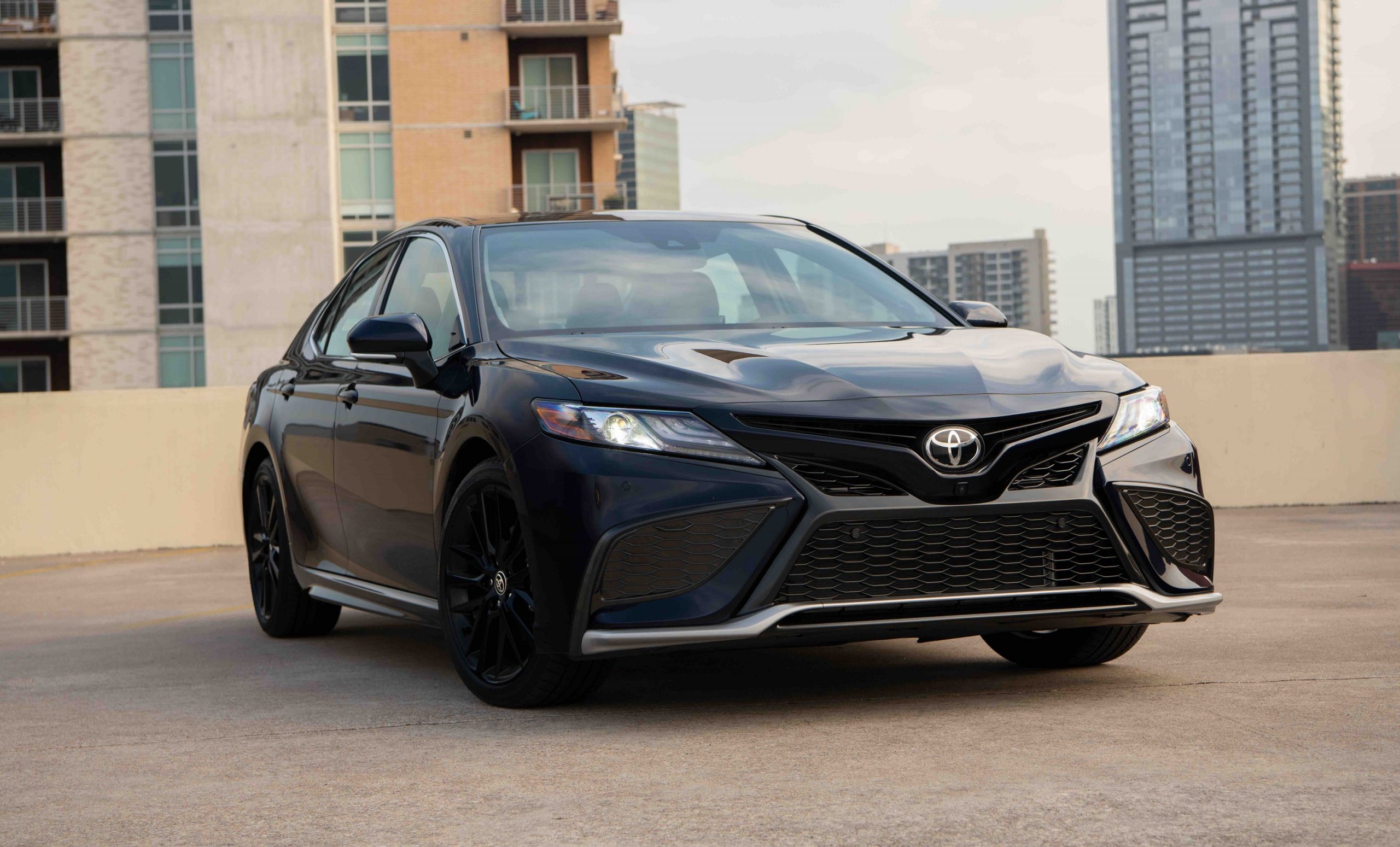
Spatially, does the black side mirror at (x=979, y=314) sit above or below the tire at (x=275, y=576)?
above

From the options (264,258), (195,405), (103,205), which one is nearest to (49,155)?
(103,205)

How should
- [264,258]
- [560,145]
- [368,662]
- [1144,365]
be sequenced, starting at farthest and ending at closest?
[560,145]
[264,258]
[1144,365]
[368,662]

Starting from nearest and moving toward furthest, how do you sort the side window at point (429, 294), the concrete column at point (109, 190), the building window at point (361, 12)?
the side window at point (429, 294) < the concrete column at point (109, 190) < the building window at point (361, 12)

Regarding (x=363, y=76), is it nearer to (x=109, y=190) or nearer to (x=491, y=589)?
(x=109, y=190)

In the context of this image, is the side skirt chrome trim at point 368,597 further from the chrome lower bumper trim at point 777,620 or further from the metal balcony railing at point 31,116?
the metal balcony railing at point 31,116

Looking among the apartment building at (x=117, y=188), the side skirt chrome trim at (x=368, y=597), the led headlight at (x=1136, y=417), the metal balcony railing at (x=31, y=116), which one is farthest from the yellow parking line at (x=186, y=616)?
the metal balcony railing at (x=31, y=116)

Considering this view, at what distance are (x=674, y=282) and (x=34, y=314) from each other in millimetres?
49837

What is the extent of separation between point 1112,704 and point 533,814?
6.11 ft

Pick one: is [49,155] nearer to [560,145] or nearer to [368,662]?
[560,145]

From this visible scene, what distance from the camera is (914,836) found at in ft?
10.6

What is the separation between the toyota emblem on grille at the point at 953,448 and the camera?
436 centimetres

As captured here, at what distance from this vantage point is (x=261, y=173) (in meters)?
Answer: 48.1

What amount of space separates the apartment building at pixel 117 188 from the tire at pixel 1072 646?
154 ft

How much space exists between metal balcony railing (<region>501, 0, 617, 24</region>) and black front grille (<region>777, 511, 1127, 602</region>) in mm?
48057
